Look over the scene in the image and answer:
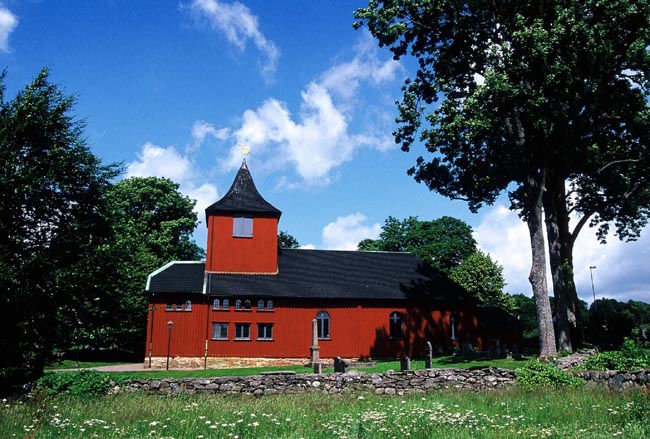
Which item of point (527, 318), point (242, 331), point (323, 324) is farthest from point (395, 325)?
point (527, 318)

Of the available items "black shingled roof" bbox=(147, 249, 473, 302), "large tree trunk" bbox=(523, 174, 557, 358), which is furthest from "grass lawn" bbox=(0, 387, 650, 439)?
"black shingled roof" bbox=(147, 249, 473, 302)

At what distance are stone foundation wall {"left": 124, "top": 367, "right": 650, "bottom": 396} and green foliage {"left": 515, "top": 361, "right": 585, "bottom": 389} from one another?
38 cm

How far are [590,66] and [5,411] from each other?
24038 millimetres

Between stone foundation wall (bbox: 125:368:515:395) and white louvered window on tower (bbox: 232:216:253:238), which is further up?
white louvered window on tower (bbox: 232:216:253:238)

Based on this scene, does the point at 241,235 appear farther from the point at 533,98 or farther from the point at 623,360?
the point at 623,360

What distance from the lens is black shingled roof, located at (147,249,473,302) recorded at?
119 feet

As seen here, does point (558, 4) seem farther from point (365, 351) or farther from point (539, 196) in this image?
point (365, 351)

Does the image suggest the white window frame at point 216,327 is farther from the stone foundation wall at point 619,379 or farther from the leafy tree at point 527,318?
the leafy tree at point 527,318

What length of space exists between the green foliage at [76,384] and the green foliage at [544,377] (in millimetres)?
12600

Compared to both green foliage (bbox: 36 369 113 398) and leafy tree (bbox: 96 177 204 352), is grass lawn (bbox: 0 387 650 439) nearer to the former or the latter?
green foliage (bbox: 36 369 113 398)

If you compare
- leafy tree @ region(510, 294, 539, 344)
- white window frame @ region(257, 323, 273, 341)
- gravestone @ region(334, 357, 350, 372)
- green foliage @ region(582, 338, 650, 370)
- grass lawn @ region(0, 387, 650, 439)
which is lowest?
grass lawn @ region(0, 387, 650, 439)

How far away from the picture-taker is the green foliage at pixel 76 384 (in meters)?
14.1

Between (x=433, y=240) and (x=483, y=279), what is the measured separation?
8918 millimetres

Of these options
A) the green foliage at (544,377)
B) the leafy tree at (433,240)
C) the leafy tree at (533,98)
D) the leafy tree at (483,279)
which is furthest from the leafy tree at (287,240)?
the green foliage at (544,377)
